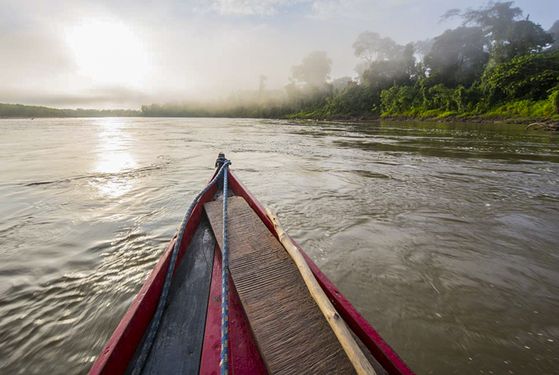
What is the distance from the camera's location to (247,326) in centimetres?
166

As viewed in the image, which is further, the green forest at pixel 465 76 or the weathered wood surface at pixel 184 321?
the green forest at pixel 465 76

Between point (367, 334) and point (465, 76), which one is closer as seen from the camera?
point (367, 334)

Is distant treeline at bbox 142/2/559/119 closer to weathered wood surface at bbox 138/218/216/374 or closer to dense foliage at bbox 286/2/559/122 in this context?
dense foliage at bbox 286/2/559/122

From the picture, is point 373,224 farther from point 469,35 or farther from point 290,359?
point 469,35

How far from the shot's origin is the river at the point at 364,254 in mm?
2141

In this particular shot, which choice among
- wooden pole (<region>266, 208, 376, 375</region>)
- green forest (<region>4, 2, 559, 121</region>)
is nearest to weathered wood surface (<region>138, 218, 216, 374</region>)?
wooden pole (<region>266, 208, 376, 375</region>)

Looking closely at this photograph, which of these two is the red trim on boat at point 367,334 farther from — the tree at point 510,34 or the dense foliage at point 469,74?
the tree at point 510,34

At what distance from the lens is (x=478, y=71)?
3759cm

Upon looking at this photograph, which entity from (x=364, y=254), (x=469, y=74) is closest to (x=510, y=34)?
(x=469, y=74)

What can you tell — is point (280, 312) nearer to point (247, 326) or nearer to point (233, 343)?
point (247, 326)

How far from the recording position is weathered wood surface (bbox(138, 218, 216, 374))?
150cm

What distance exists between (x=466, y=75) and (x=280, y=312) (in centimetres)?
4838

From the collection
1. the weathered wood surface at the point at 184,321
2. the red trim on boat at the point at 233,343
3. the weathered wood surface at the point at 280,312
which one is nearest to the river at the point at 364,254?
the weathered wood surface at the point at 184,321

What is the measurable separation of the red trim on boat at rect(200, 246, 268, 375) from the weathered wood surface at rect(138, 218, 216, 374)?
0.07 metres
